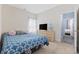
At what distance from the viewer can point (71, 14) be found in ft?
5.27

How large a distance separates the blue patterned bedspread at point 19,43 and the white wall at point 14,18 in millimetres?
176

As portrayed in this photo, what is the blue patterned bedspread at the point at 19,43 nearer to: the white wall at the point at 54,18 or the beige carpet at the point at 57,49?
the beige carpet at the point at 57,49

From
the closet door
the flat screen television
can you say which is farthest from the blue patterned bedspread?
the closet door

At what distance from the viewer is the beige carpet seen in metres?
1.60

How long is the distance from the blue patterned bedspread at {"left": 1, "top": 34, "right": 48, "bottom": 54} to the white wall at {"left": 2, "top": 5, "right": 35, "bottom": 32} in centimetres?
18

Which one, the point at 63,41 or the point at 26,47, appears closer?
the point at 26,47

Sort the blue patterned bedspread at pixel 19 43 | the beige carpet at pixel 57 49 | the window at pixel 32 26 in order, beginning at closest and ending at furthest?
the blue patterned bedspread at pixel 19 43, the beige carpet at pixel 57 49, the window at pixel 32 26

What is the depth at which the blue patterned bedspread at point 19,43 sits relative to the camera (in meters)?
1.49

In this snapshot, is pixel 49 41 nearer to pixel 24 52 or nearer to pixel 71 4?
pixel 24 52

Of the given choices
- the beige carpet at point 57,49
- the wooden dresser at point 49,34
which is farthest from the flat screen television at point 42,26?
the beige carpet at point 57,49

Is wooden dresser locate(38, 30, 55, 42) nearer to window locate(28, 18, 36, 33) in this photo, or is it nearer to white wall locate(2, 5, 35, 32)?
window locate(28, 18, 36, 33)

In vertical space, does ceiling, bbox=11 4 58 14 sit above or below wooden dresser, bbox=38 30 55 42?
above
